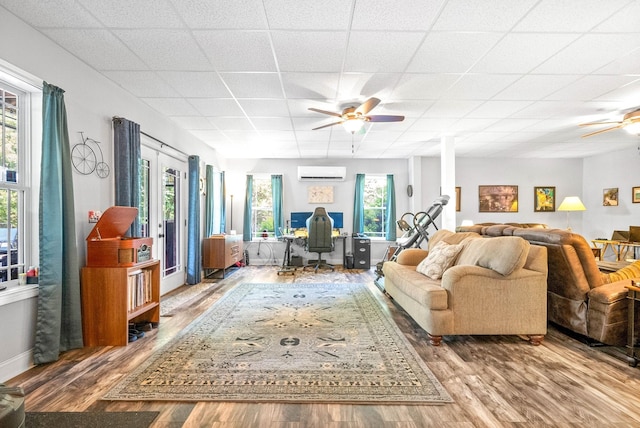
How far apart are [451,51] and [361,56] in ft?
2.57

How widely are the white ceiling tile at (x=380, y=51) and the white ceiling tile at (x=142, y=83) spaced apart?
202 cm

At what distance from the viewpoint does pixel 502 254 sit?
300cm

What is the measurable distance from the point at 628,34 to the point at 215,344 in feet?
13.9

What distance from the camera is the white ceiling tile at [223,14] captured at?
2266 millimetres

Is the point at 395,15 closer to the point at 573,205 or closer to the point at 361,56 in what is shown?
the point at 361,56

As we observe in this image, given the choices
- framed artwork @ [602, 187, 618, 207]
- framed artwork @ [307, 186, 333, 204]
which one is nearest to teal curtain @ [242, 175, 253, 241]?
framed artwork @ [307, 186, 333, 204]

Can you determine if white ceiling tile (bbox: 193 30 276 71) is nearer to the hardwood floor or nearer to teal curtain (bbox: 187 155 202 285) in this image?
the hardwood floor

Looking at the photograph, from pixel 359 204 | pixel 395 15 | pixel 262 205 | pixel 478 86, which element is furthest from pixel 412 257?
pixel 262 205

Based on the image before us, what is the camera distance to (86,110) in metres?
3.18

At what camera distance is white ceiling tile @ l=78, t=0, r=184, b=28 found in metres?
2.27

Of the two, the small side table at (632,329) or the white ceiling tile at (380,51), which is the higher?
the white ceiling tile at (380,51)

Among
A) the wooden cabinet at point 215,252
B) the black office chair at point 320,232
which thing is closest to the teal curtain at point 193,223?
the wooden cabinet at point 215,252

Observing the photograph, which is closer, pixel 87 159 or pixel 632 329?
pixel 632 329

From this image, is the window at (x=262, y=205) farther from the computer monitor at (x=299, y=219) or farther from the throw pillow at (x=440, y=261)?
the throw pillow at (x=440, y=261)
